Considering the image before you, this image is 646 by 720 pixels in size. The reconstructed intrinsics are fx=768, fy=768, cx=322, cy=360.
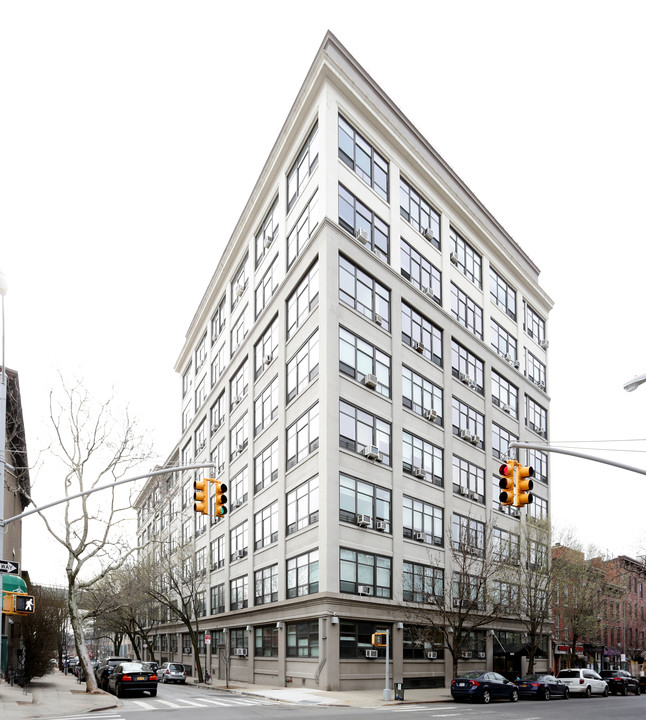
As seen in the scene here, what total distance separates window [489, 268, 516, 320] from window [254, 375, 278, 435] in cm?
1928

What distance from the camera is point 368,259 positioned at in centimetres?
4259

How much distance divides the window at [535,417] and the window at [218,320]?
85.4 feet

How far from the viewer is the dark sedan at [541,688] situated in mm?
37625

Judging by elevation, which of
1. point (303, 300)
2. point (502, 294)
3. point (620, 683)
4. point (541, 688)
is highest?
point (502, 294)

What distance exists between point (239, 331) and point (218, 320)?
371 inches

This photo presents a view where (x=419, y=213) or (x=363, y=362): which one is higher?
(x=419, y=213)

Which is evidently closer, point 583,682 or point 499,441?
point 583,682

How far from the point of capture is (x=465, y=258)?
54469 millimetres

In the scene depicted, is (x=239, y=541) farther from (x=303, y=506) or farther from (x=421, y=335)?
(x=421, y=335)

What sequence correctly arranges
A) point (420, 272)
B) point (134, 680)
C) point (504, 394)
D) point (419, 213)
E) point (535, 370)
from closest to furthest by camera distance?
1. point (134, 680)
2. point (420, 272)
3. point (419, 213)
4. point (504, 394)
5. point (535, 370)

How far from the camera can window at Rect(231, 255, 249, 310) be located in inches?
2280

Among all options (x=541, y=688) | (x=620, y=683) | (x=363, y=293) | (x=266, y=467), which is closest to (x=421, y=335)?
(x=363, y=293)

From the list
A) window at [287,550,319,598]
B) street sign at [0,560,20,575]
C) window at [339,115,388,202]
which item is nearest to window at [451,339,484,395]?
window at [339,115,388,202]

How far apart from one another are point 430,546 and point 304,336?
14287 millimetres
